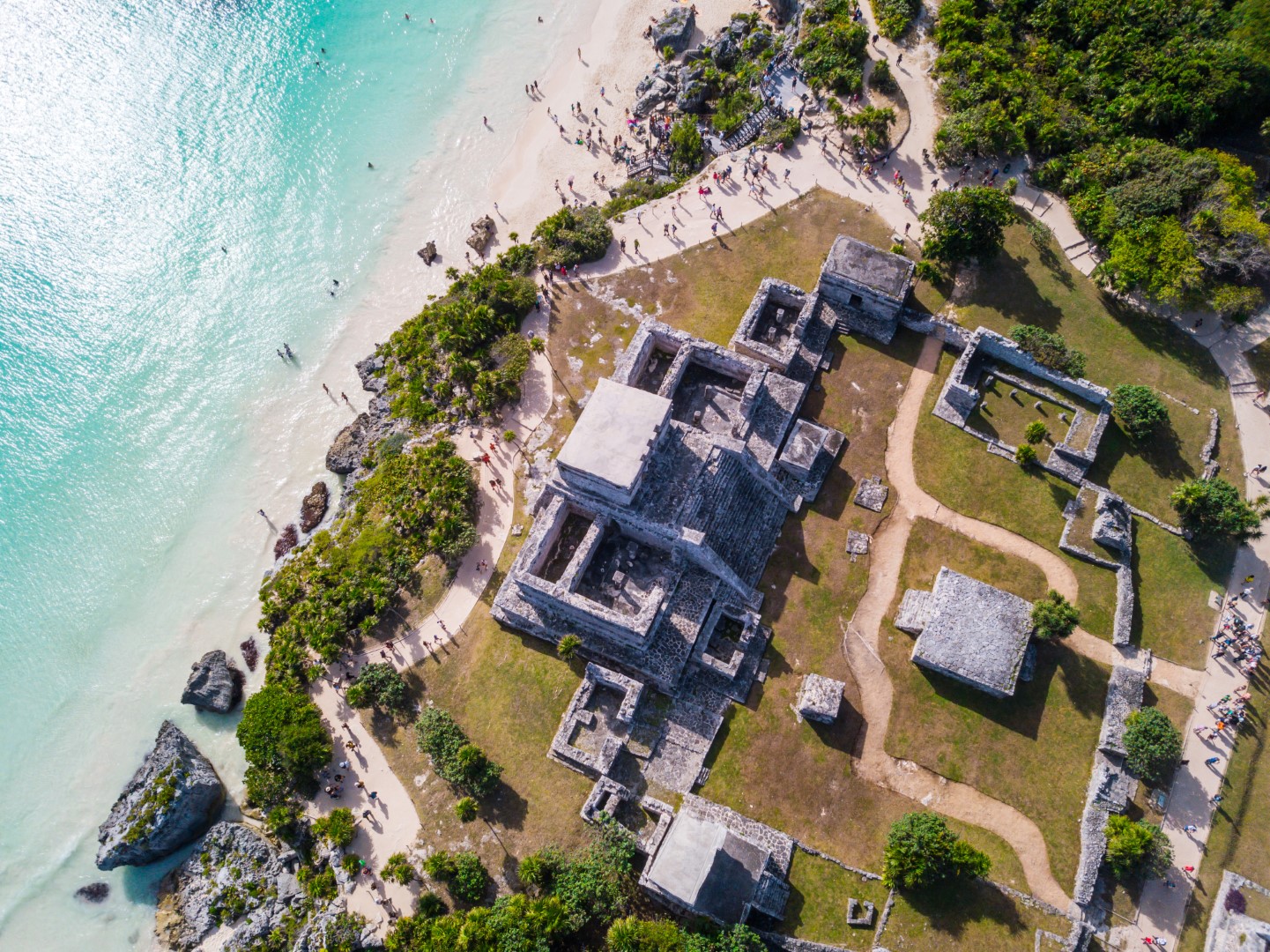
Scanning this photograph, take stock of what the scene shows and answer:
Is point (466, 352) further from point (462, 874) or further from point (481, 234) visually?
point (462, 874)

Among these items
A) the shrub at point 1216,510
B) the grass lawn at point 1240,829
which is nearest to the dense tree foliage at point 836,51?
the shrub at point 1216,510

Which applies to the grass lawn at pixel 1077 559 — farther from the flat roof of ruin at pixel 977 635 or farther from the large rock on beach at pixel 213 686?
the large rock on beach at pixel 213 686

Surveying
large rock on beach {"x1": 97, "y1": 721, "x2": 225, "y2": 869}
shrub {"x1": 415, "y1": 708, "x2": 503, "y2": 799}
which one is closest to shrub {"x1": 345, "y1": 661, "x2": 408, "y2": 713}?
shrub {"x1": 415, "y1": 708, "x2": 503, "y2": 799}

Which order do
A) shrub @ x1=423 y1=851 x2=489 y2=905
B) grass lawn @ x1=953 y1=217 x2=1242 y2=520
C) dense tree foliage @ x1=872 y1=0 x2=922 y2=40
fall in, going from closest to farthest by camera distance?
shrub @ x1=423 y1=851 x2=489 y2=905 → grass lawn @ x1=953 y1=217 x2=1242 y2=520 → dense tree foliage @ x1=872 y1=0 x2=922 y2=40

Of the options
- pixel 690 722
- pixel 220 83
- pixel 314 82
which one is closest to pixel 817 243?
pixel 690 722

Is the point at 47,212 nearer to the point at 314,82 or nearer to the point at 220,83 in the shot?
the point at 220,83

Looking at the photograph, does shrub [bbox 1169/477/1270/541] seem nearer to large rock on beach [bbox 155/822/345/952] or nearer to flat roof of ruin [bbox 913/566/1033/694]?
flat roof of ruin [bbox 913/566/1033/694]
